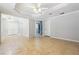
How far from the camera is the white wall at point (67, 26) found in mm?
6453

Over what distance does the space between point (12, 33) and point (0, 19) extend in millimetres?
1438

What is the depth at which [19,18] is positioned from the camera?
4.78 m

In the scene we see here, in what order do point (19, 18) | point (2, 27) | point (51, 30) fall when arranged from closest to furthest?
point (19, 18), point (2, 27), point (51, 30)

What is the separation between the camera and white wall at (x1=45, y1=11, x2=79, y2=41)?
6453 mm

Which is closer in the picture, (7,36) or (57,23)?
(7,36)

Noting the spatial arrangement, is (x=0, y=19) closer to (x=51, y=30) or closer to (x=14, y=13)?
(x=14, y=13)

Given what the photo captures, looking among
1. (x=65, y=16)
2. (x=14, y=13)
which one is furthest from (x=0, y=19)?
(x=65, y=16)

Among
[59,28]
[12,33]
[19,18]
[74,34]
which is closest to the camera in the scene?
[12,33]

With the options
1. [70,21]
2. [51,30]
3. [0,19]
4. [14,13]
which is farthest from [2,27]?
[51,30]

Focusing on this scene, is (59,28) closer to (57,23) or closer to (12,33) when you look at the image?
(57,23)

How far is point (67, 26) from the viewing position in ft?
23.6

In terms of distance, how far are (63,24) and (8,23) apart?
4.23 m

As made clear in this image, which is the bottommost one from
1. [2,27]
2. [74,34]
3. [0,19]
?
[74,34]

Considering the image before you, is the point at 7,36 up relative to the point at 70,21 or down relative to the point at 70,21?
down
